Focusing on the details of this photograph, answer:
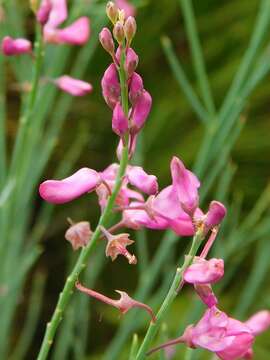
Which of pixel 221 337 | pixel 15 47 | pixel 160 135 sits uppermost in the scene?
pixel 160 135

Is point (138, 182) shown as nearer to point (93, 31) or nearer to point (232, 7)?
point (93, 31)

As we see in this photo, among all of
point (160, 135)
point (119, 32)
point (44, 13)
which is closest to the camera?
point (119, 32)

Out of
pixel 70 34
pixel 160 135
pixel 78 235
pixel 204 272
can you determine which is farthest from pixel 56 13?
pixel 160 135

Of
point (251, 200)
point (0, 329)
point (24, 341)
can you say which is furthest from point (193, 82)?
point (0, 329)

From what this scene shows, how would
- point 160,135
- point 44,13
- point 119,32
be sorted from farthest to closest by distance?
point 160,135 < point 44,13 < point 119,32

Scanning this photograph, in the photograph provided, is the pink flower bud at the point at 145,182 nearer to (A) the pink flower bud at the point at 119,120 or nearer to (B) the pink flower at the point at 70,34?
(A) the pink flower bud at the point at 119,120

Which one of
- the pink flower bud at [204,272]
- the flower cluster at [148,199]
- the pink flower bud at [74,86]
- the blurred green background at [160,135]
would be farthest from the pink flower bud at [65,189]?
the blurred green background at [160,135]

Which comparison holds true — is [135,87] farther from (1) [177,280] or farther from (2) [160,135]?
(2) [160,135]
